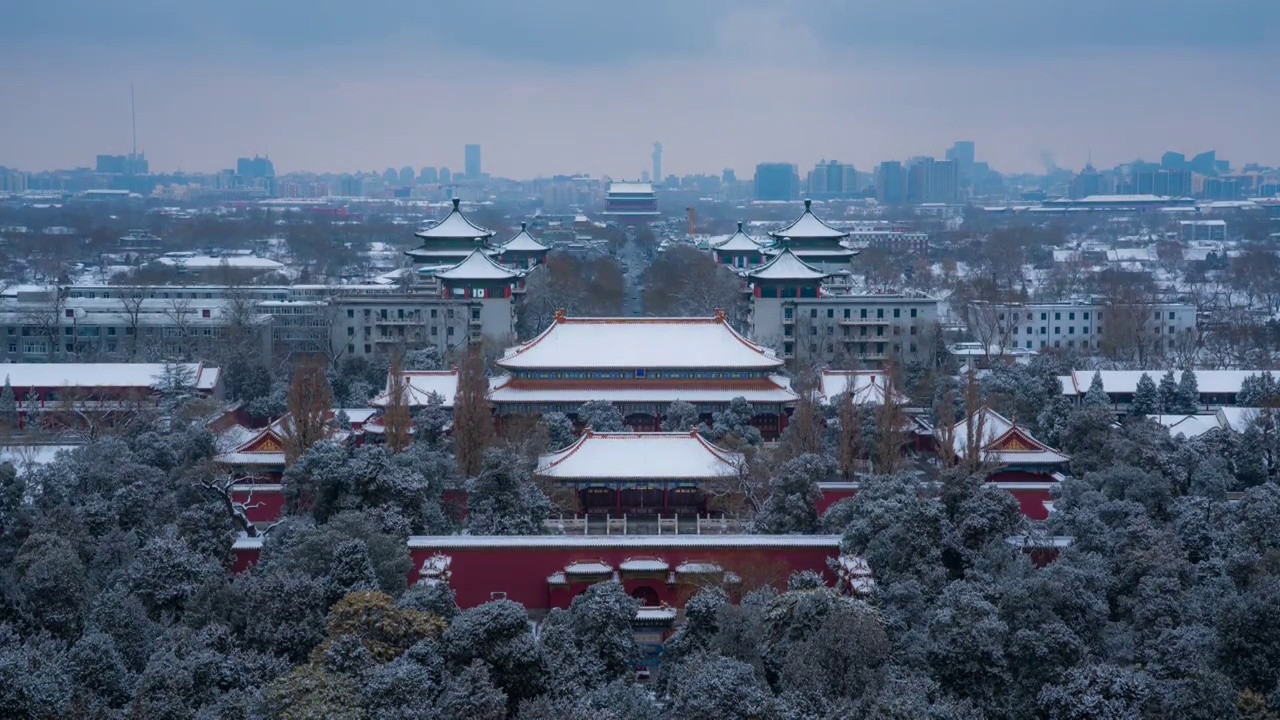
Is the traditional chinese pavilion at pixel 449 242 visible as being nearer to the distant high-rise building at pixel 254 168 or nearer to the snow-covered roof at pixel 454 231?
the snow-covered roof at pixel 454 231

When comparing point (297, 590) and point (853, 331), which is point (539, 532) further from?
point (853, 331)

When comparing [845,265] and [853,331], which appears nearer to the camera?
[853,331]

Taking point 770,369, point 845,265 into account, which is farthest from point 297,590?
point 845,265

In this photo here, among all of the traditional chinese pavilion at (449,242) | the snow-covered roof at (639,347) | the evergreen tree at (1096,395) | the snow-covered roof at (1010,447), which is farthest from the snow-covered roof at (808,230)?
the snow-covered roof at (1010,447)

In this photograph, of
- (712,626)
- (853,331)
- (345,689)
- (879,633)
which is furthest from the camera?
(853,331)

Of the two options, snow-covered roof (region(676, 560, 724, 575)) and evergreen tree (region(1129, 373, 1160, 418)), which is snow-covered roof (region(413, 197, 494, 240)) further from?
snow-covered roof (region(676, 560, 724, 575))

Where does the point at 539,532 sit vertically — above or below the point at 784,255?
below

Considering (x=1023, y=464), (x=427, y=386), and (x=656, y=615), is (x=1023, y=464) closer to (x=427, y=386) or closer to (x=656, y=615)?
(x=656, y=615)
